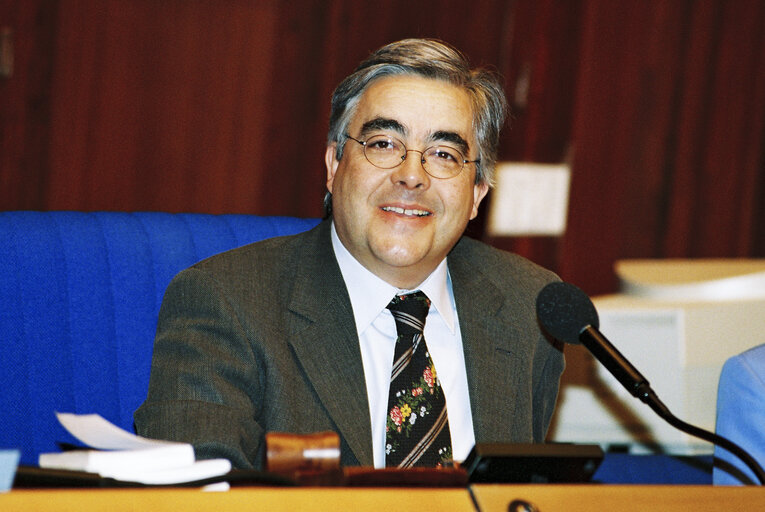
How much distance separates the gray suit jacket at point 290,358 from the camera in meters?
1.48

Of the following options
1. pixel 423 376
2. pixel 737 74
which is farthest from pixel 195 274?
pixel 737 74

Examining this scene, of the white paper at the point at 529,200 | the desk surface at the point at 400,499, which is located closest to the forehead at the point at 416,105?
the desk surface at the point at 400,499

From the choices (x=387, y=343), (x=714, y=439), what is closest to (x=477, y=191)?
(x=387, y=343)

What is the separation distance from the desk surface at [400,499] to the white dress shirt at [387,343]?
68 centimetres

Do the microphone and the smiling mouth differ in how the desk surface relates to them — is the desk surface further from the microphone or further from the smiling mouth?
the smiling mouth

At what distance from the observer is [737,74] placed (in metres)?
3.86

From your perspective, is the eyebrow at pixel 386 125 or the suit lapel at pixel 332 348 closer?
the suit lapel at pixel 332 348

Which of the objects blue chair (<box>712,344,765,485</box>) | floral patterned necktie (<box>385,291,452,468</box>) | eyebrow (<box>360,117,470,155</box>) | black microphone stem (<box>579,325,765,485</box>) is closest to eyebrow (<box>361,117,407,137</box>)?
eyebrow (<box>360,117,470,155</box>)

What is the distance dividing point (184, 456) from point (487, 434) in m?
0.86

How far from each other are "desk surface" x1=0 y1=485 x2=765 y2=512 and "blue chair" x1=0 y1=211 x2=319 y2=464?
76cm

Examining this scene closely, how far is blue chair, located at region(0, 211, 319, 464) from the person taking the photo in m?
1.58

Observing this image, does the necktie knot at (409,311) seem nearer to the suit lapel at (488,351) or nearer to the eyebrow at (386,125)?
the suit lapel at (488,351)

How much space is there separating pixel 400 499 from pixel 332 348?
719mm

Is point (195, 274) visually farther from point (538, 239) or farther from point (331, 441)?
point (538, 239)
